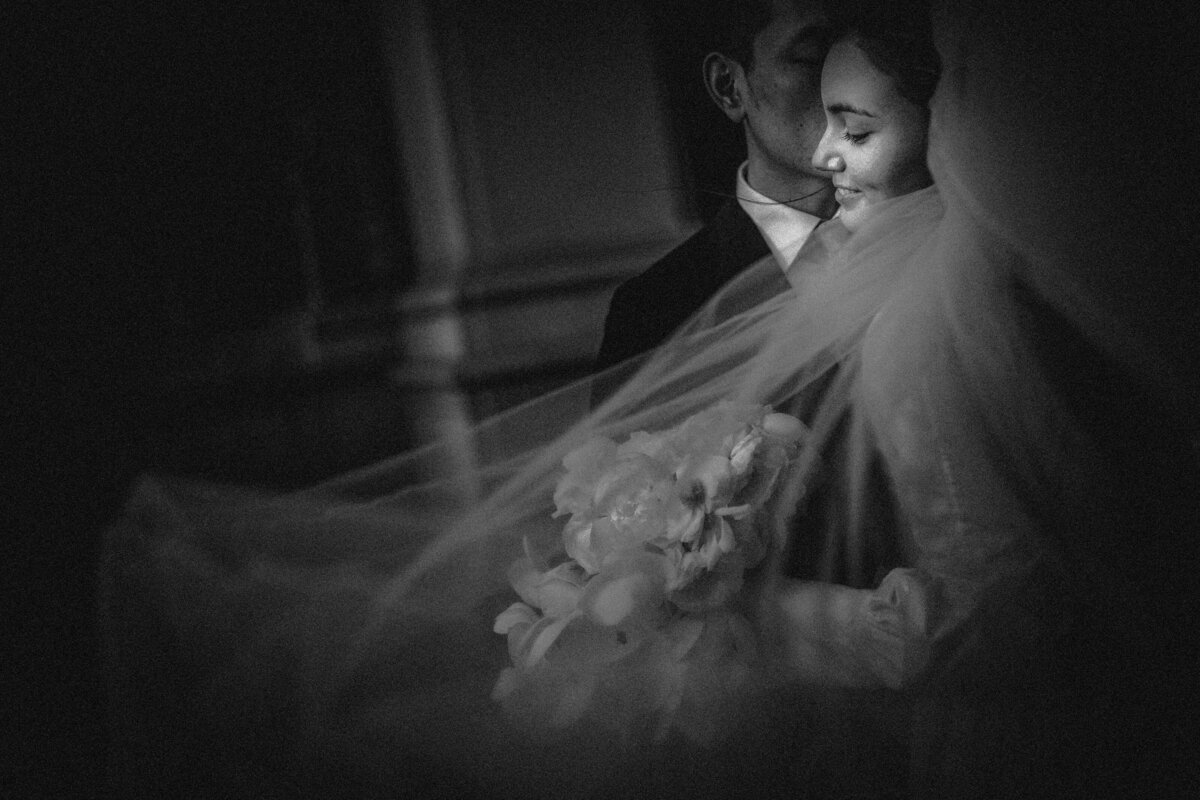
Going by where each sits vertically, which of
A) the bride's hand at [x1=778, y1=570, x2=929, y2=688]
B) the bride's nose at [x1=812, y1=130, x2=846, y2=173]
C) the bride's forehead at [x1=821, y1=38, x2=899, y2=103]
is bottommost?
the bride's hand at [x1=778, y1=570, x2=929, y2=688]

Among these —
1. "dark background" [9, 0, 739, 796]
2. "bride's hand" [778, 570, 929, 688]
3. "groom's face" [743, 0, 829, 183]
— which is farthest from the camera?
"dark background" [9, 0, 739, 796]

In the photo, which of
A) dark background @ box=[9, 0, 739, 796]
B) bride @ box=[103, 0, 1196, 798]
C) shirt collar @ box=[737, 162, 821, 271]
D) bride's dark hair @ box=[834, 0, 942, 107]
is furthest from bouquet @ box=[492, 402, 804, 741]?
dark background @ box=[9, 0, 739, 796]

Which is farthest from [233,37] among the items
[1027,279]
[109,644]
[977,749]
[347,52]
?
[977,749]

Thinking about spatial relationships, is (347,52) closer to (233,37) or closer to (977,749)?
(233,37)

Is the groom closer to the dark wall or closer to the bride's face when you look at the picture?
the bride's face

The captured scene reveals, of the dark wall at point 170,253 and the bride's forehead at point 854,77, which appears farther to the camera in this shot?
the dark wall at point 170,253

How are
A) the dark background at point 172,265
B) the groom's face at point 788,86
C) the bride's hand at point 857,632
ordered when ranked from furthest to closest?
the dark background at point 172,265 < the groom's face at point 788,86 < the bride's hand at point 857,632

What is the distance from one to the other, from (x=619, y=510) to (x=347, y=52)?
832 mm

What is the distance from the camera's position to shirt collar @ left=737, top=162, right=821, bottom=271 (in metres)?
0.92

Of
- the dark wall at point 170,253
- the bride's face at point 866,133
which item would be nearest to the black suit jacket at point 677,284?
the bride's face at point 866,133

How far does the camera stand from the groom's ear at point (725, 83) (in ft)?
3.07

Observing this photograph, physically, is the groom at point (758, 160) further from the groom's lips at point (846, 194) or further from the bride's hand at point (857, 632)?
the bride's hand at point (857, 632)

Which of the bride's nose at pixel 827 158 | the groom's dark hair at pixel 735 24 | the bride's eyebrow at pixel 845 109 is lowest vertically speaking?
the bride's nose at pixel 827 158

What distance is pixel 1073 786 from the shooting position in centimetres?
79
